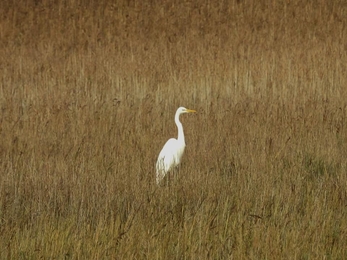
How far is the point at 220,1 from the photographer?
13320 millimetres

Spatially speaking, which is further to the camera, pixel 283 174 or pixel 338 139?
pixel 338 139

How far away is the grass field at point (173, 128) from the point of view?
4.37 meters

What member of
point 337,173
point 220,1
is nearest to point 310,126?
point 337,173

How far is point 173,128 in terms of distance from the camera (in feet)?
27.5

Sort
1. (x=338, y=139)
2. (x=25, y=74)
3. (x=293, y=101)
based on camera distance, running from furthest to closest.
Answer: (x=25, y=74), (x=293, y=101), (x=338, y=139)

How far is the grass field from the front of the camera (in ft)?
14.3

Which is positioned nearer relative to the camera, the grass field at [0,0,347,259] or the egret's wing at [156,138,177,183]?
the grass field at [0,0,347,259]

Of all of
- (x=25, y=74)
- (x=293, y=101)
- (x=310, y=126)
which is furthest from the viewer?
(x=25, y=74)

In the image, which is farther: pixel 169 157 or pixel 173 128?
pixel 173 128

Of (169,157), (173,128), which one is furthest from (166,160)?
(173,128)

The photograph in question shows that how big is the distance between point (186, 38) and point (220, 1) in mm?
1656

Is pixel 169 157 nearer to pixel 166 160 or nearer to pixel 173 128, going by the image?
pixel 166 160

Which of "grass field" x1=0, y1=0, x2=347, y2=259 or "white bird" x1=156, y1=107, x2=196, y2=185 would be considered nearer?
"grass field" x1=0, y1=0, x2=347, y2=259

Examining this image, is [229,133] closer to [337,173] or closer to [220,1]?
[337,173]
